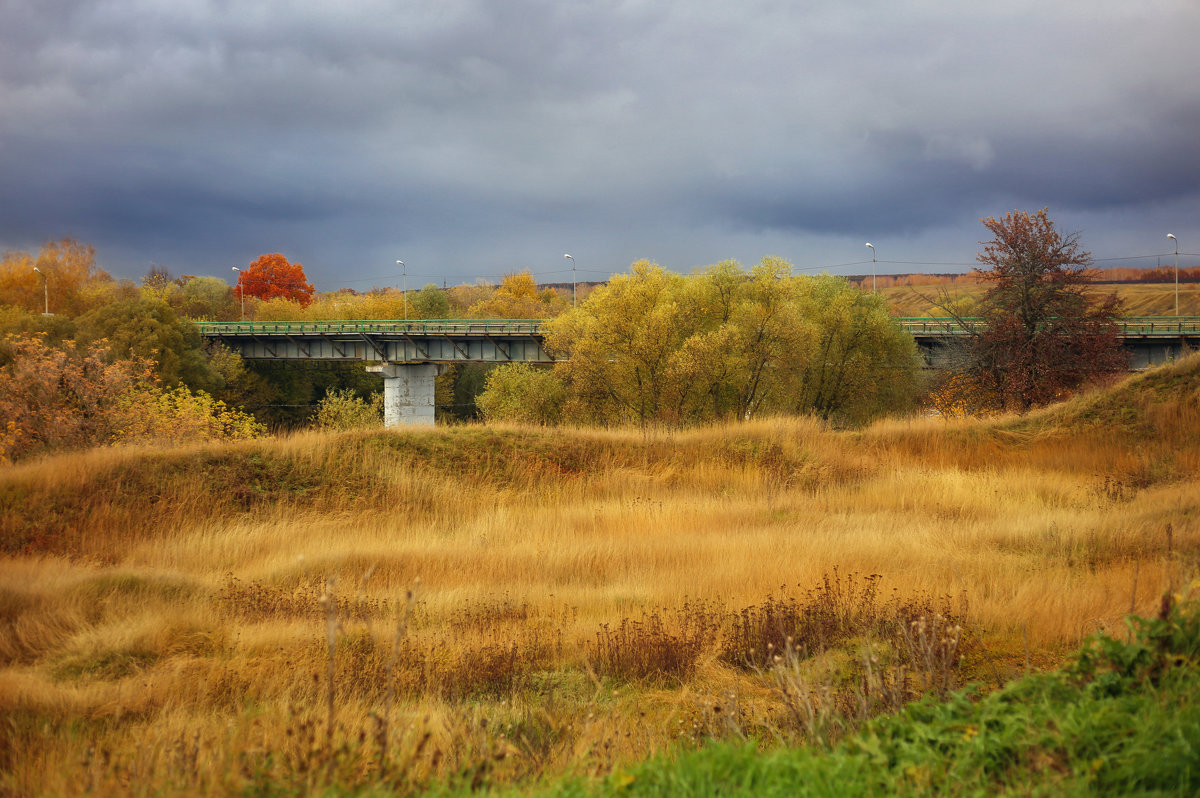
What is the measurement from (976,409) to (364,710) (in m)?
30.0

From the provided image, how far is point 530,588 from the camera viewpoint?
31.1ft

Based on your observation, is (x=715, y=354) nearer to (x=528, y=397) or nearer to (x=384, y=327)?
(x=528, y=397)

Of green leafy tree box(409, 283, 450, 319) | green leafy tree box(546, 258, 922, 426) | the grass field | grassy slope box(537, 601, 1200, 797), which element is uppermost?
green leafy tree box(409, 283, 450, 319)

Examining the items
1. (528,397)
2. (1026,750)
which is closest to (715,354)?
(528,397)

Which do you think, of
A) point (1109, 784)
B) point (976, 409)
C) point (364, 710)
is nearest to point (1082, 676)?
point (1109, 784)

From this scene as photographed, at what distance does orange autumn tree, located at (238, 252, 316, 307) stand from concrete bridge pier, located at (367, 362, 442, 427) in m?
67.2

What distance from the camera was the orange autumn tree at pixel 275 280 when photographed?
11975 centimetres

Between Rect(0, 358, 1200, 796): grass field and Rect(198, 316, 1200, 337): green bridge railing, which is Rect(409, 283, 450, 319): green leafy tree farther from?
Rect(0, 358, 1200, 796): grass field

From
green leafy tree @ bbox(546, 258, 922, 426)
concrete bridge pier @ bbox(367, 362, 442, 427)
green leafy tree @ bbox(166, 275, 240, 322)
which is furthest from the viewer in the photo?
green leafy tree @ bbox(166, 275, 240, 322)

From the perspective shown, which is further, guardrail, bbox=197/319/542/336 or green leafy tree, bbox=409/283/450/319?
green leafy tree, bbox=409/283/450/319

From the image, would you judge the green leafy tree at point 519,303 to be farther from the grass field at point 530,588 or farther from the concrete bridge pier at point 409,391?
the grass field at point 530,588

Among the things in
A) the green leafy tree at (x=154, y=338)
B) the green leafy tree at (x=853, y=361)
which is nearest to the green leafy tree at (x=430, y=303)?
the green leafy tree at (x=154, y=338)

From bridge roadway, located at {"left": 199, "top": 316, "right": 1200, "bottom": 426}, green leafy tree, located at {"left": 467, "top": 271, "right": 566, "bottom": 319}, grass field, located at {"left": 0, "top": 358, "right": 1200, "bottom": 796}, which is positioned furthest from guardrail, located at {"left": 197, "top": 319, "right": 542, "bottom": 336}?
grass field, located at {"left": 0, "top": 358, "right": 1200, "bottom": 796}

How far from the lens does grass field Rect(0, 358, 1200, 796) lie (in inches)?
186
